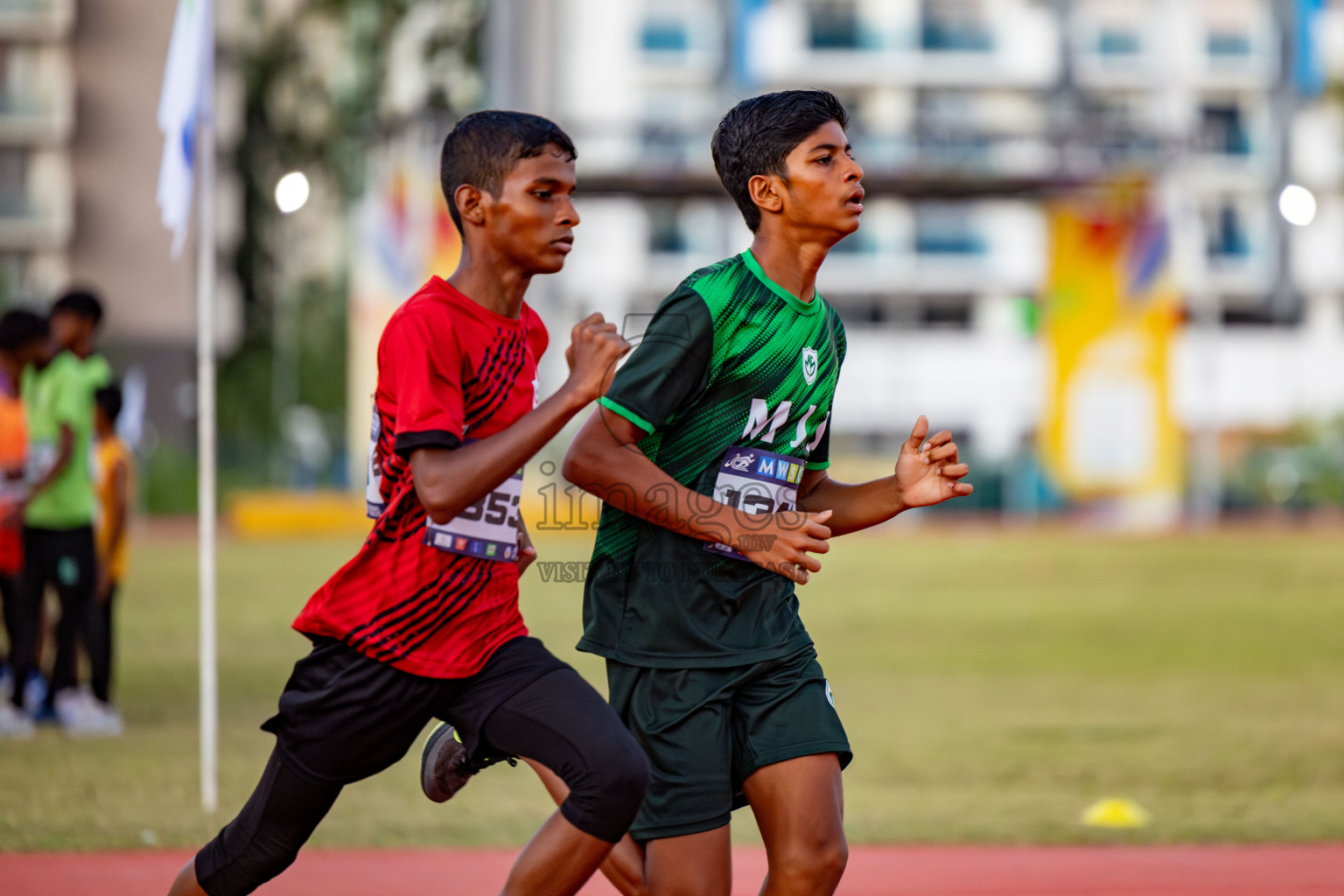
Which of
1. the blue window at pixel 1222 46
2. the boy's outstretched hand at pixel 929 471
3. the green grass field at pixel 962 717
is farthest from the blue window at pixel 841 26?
the boy's outstretched hand at pixel 929 471

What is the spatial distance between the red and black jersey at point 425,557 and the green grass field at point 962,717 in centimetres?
288

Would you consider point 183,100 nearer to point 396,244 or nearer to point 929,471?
point 929,471

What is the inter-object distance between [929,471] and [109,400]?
6.03 metres

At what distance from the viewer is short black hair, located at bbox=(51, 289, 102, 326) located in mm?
8469

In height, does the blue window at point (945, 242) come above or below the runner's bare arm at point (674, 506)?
below

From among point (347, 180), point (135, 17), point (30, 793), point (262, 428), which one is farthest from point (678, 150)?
point (30, 793)

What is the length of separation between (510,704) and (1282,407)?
60.0 meters

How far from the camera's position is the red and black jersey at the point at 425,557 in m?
3.65

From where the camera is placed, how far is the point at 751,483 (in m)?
3.90

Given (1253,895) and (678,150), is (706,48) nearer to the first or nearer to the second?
(678,150)

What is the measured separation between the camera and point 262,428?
51.0 metres

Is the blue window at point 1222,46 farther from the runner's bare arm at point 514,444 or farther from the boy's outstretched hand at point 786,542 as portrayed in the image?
the runner's bare arm at point 514,444

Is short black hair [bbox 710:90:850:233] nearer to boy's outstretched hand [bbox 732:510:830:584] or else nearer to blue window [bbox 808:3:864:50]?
boy's outstretched hand [bbox 732:510:830:584]

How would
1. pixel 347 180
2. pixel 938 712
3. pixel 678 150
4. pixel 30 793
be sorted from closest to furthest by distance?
1. pixel 30 793
2. pixel 938 712
3. pixel 678 150
4. pixel 347 180
